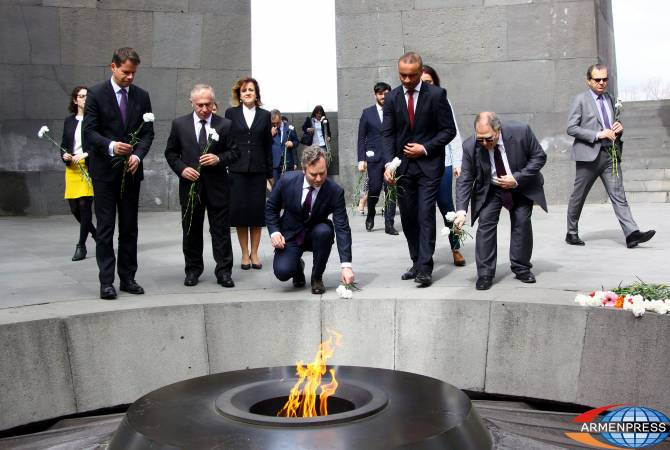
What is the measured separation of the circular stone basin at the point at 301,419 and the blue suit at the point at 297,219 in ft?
5.99

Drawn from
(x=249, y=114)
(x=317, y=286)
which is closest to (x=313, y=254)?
(x=317, y=286)

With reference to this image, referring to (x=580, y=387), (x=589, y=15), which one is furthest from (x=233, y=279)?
(x=589, y=15)

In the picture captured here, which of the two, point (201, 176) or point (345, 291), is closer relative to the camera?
point (345, 291)

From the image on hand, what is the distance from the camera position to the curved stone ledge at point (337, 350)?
18.1 ft

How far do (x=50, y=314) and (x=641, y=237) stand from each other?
5842 mm

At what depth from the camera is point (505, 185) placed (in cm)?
685

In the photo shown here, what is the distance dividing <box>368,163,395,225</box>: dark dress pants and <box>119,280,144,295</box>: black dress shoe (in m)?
4.38

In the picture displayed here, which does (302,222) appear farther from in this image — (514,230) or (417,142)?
(514,230)

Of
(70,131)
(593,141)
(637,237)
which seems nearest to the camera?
(637,237)

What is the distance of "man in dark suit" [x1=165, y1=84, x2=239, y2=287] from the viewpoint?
7172 millimetres

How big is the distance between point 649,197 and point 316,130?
18.8 feet

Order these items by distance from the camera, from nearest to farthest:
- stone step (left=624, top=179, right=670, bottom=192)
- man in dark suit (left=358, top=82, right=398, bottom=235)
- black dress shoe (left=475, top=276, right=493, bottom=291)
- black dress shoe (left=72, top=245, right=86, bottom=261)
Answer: black dress shoe (left=475, top=276, right=493, bottom=291)
black dress shoe (left=72, top=245, right=86, bottom=261)
man in dark suit (left=358, top=82, right=398, bottom=235)
stone step (left=624, top=179, right=670, bottom=192)

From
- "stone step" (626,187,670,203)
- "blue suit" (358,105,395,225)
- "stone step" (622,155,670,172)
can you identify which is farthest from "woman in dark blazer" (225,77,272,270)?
"stone step" (622,155,670,172)

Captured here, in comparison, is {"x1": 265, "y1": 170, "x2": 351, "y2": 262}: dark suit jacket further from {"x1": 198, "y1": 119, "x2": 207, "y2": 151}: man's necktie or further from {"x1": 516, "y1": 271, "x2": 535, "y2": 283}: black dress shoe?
{"x1": 516, "y1": 271, "x2": 535, "y2": 283}: black dress shoe
